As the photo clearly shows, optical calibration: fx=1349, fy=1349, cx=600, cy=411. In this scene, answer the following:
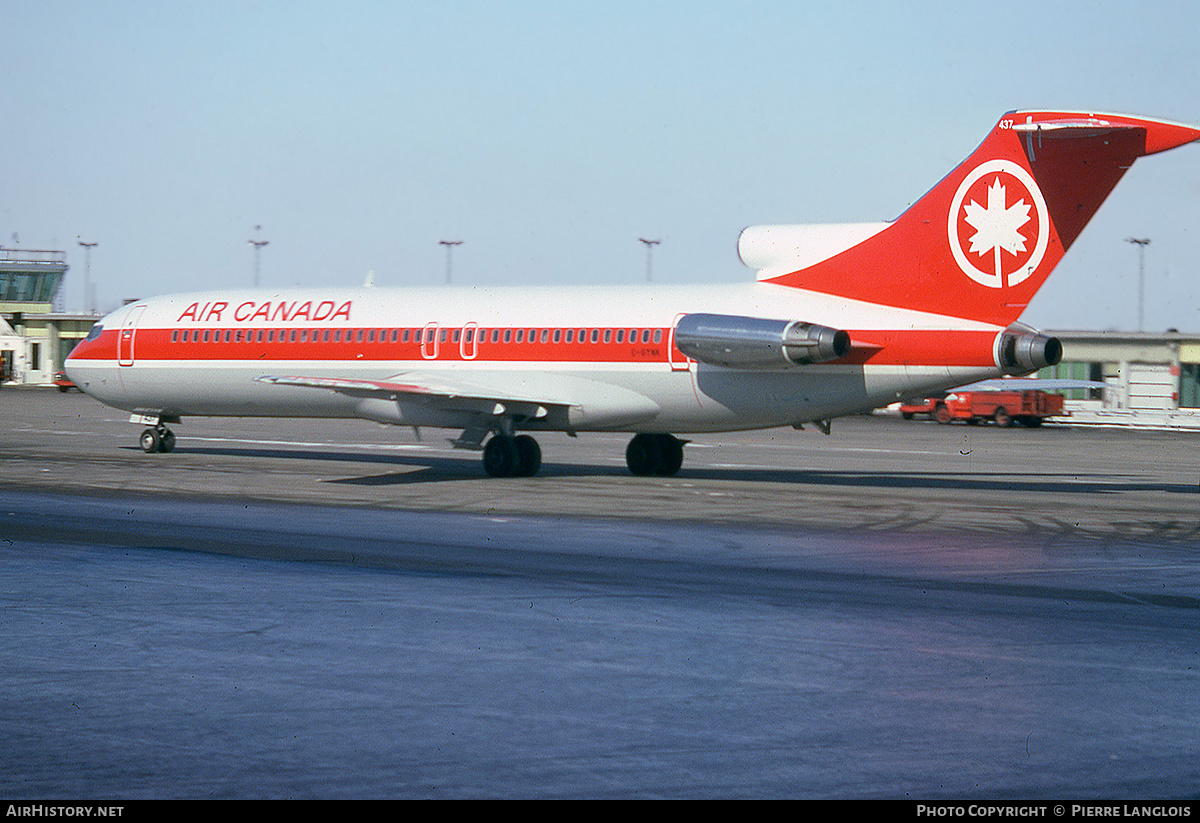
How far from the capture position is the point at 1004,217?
2205 cm

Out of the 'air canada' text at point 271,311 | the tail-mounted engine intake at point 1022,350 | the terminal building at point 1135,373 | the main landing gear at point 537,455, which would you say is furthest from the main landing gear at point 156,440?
the terminal building at point 1135,373

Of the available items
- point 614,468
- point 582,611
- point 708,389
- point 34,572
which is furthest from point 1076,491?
point 34,572

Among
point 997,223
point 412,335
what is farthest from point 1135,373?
point 997,223

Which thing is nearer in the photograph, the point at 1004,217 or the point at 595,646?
the point at 595,646

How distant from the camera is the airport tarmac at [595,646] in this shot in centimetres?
659

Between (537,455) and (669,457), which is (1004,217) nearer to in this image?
(669,457)

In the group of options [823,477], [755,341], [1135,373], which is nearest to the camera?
[755,341]

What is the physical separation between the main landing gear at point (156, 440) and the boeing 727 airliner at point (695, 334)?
0.08m

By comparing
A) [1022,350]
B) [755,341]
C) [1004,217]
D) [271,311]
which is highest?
[1004,217]

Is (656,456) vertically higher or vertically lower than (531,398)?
lower

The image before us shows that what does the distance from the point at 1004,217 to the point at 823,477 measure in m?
7.46

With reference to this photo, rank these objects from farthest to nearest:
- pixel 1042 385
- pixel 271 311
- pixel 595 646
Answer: pixel 271 311 → pixel 1042 385 → pixel 595 646

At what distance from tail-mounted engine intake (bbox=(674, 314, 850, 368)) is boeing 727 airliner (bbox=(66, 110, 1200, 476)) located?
→ 0.04 m
